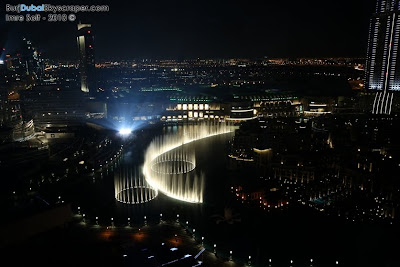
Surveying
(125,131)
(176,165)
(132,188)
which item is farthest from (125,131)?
(132,188)

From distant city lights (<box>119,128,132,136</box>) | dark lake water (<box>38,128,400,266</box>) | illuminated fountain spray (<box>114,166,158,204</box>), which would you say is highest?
distant city lights (<box>119,128,132,136</box>)

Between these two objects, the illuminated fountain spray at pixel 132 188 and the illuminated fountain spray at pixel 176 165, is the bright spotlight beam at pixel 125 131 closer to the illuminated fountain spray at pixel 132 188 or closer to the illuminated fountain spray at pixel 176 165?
the illuminated fountain spray at pixel 176 165

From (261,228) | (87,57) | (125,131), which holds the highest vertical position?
(87,57)

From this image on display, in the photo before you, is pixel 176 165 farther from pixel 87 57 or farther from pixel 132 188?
pixel 87 57

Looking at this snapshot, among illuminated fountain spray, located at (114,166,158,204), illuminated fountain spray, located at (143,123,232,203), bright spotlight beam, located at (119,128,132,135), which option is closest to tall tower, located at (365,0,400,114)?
illuminated fountain spray, located at (143,123,232,203)

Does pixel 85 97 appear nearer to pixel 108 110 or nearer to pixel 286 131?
pixel 108 110

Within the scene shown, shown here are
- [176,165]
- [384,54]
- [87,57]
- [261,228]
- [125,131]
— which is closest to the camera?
[261,228]

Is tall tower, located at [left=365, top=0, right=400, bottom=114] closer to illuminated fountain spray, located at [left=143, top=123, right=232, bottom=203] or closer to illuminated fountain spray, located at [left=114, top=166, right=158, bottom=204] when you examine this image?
illuminated fountain spray, located at [left=143, top=123, right=232, bottom=203]
